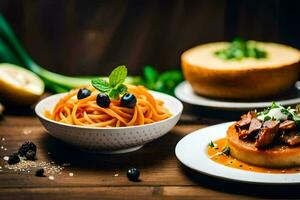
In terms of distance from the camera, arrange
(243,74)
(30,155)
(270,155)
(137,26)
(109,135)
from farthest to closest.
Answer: (137,26)
(243,74)
(30,155)
(109,135)
(270,155)

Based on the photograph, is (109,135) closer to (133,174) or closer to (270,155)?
(133,174)

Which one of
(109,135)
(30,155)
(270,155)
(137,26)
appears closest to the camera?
(270,155)

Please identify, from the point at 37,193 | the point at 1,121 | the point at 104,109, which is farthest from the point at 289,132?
the point at 1,121

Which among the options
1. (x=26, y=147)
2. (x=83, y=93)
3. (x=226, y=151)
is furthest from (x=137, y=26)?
(x=226, y=151)

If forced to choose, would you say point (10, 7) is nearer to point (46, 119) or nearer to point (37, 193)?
point (46, 119)

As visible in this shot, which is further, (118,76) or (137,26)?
(137,26)

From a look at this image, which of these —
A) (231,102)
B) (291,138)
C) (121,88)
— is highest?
(121,88)

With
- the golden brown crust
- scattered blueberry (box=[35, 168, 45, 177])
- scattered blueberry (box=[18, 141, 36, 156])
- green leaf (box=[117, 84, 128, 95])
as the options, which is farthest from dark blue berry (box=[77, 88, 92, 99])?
the golden brown crust
